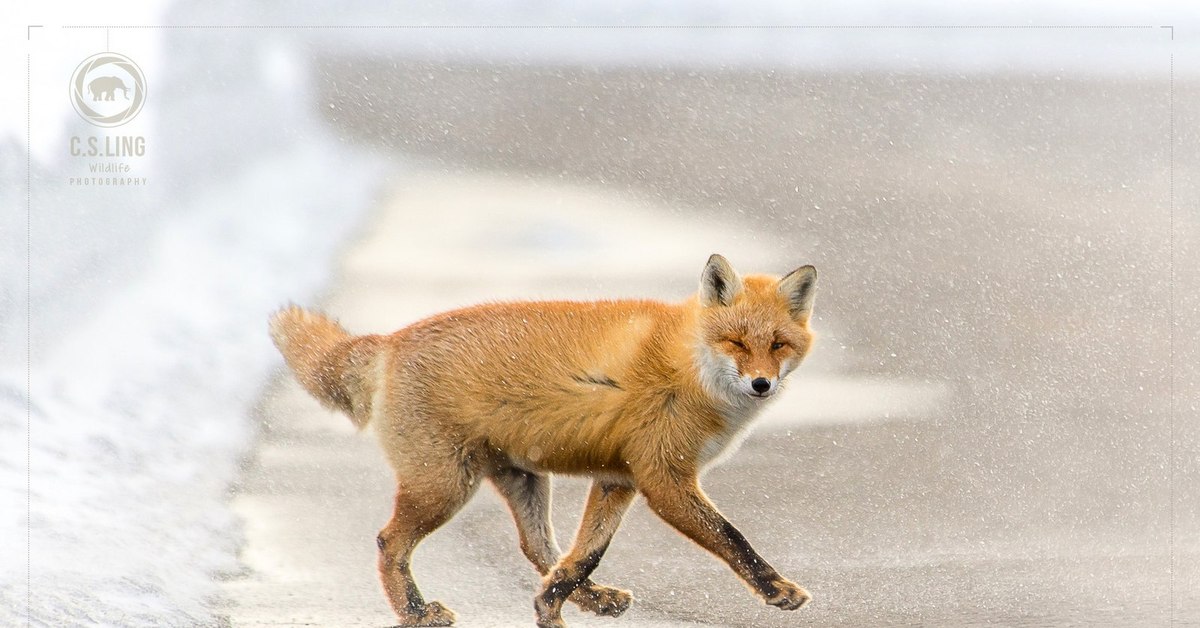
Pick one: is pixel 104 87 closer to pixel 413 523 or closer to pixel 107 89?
pixel 107 89

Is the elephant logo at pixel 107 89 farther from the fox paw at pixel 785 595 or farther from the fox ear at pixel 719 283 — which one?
the fox paw at pixel 785 595

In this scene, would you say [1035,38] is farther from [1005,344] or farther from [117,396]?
[117,396]

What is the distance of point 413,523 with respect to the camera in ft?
9.05

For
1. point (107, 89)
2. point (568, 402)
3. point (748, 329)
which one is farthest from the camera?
point (107, 89)

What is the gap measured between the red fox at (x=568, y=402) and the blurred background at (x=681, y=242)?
677mm

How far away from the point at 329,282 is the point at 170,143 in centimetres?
76

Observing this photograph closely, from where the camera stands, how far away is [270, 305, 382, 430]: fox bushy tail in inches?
112

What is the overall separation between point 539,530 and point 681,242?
1.18 m

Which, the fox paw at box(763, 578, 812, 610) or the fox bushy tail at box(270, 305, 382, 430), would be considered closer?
the fox paw at box(763, 578, 812, 610)

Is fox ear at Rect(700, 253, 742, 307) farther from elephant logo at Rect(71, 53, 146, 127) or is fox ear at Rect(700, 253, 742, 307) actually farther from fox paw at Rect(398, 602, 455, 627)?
elephant logo at Rect(71, 53, 146, 127)

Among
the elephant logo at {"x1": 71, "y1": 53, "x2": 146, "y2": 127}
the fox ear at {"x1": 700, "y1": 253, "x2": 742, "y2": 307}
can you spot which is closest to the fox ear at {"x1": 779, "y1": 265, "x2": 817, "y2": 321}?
the fox ear at {"x1": 700, "y1": 253, "x2": 742, "y2": 307}

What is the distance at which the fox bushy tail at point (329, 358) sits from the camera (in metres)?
2.85

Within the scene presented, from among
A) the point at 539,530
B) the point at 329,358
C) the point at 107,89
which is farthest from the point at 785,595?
the point at 107,89

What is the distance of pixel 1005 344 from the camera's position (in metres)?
3.80
